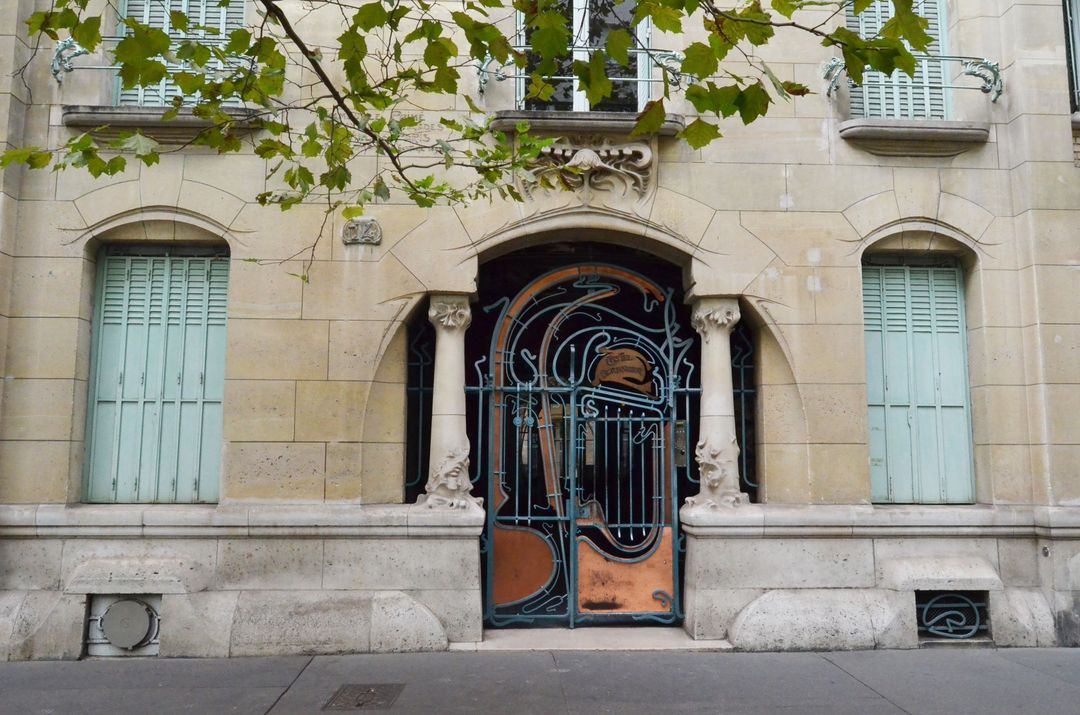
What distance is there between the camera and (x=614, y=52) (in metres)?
4.30

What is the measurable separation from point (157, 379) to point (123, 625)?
220 centimetres

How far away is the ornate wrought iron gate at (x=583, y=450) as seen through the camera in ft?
25.1

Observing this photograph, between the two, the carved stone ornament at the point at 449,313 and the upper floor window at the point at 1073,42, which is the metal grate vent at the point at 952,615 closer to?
the carved stone ornament at the point at 449,313

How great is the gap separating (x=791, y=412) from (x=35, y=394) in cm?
696

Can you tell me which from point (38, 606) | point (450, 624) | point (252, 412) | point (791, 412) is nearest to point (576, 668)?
point (450, 624)

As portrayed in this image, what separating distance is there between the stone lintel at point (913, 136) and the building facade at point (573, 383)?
0.11 feet

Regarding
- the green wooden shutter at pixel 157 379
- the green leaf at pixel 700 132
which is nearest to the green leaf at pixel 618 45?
the green leaf at pixel 700 132

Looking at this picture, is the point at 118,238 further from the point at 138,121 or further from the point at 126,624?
the point at 126,624

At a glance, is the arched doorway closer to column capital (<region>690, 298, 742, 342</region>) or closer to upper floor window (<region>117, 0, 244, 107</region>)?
column capital (<region>690, 298, 742, 342</region>)

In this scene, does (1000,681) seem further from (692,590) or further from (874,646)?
(692,590)

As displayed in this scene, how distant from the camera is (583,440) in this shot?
307 inches

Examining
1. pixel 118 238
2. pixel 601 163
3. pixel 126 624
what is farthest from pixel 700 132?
pixel 126 624

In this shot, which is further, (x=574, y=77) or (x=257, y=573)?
(x=574, y=77)

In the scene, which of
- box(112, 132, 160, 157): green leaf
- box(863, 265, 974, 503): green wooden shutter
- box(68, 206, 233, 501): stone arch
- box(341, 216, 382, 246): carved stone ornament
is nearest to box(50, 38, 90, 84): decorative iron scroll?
box(68, 206, 233, 501): stone arch
